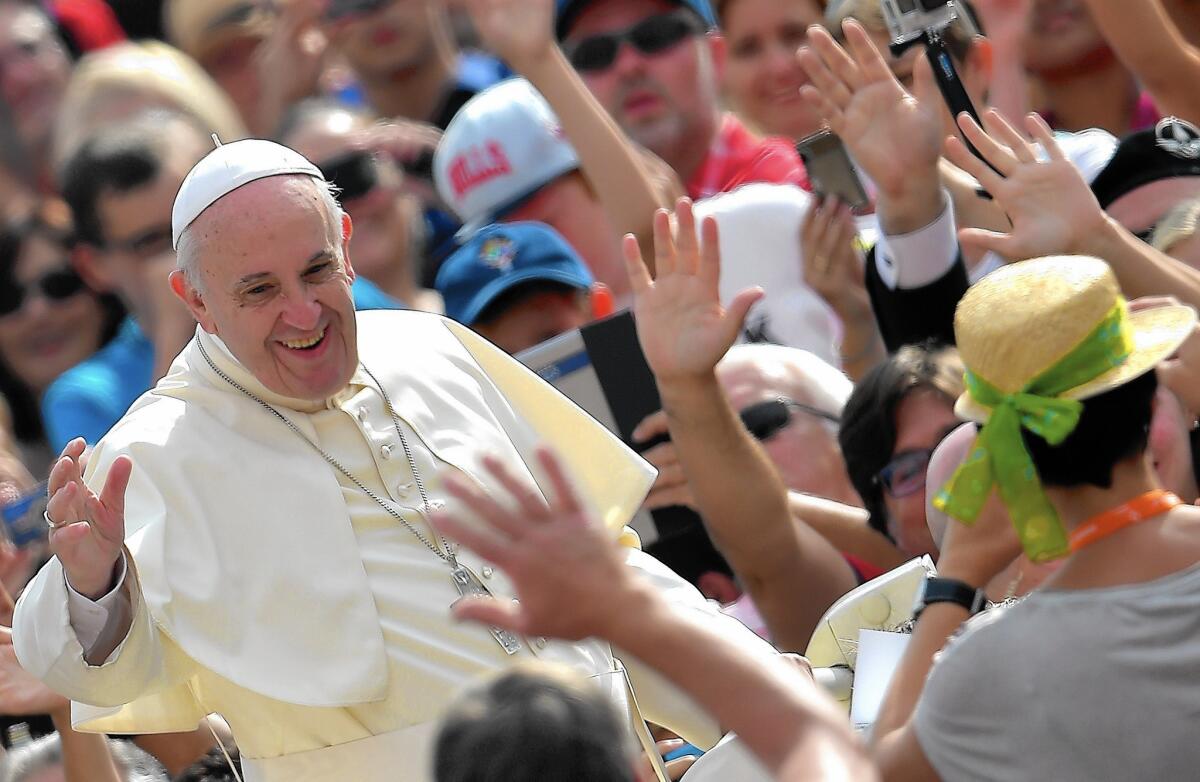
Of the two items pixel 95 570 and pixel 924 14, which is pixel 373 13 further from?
pixel 95 570

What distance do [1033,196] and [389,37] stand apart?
349 cm

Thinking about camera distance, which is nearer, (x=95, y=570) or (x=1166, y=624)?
(x=1166, y=624)

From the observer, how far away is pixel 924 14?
17.6 ft

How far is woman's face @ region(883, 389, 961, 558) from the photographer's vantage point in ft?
15.3

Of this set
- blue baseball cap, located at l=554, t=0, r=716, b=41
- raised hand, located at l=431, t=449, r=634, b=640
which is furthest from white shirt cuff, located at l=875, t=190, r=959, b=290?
raised hand, located at l=431, t=449, r=634, b=640

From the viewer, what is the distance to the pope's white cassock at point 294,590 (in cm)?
390

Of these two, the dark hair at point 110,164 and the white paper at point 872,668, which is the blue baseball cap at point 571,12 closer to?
the dark hair at point 110,164

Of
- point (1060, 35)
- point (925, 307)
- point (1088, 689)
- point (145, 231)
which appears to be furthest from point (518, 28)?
point (1088, 689)

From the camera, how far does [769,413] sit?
17.2 feet

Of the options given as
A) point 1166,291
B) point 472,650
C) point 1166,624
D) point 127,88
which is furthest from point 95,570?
point 127,88

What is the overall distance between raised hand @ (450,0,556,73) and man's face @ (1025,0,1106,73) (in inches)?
55.8

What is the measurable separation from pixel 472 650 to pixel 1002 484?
1.28 m

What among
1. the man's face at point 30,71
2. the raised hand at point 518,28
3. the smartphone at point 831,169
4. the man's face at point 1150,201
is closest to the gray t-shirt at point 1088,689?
the man's face at point 1150,201

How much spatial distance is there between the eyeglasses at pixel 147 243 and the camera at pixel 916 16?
227cm
